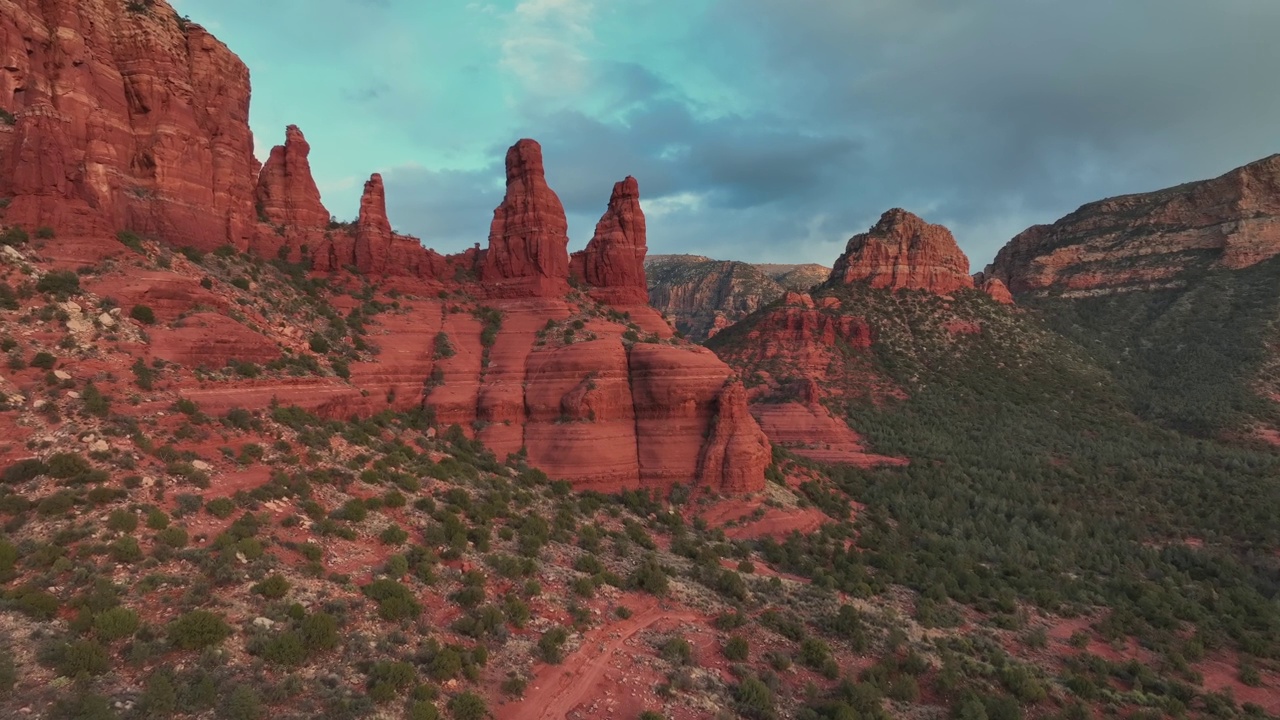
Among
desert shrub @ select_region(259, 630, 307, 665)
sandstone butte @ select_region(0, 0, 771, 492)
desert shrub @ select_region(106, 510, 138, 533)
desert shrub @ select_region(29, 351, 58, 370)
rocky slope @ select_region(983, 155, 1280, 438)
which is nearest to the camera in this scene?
desert shrub @ select_region(259, 630, 307, 665)

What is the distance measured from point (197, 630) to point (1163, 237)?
141443 millimetres

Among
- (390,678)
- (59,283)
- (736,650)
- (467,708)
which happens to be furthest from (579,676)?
(59,283)

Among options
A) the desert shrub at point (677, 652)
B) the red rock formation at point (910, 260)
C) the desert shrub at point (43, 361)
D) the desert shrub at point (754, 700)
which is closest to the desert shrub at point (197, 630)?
the desert shrub at point (43, 361)

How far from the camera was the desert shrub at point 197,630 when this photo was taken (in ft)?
41.2

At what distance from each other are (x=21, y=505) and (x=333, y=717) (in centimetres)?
1035

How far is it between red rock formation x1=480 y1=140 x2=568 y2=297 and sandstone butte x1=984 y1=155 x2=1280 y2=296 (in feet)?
357

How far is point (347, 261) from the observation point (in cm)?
3912

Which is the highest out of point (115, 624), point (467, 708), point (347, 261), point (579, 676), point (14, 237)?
point (347, 261)

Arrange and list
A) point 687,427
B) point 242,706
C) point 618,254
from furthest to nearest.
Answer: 1. point 618,254
2. point 687,427
3. point 242,706

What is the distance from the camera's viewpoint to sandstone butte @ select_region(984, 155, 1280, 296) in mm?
95312

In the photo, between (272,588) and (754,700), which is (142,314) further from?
(754,700)

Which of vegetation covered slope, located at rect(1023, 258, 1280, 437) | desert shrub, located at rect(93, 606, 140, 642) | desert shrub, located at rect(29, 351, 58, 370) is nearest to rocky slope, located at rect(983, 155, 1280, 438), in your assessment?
vegetation covered slope, located at rect(1023, 258, 1280, 437)

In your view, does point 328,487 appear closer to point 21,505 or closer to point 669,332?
point 21,505

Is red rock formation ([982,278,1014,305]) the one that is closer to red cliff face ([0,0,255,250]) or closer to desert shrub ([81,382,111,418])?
red cliff face ([0,0,255,250])
